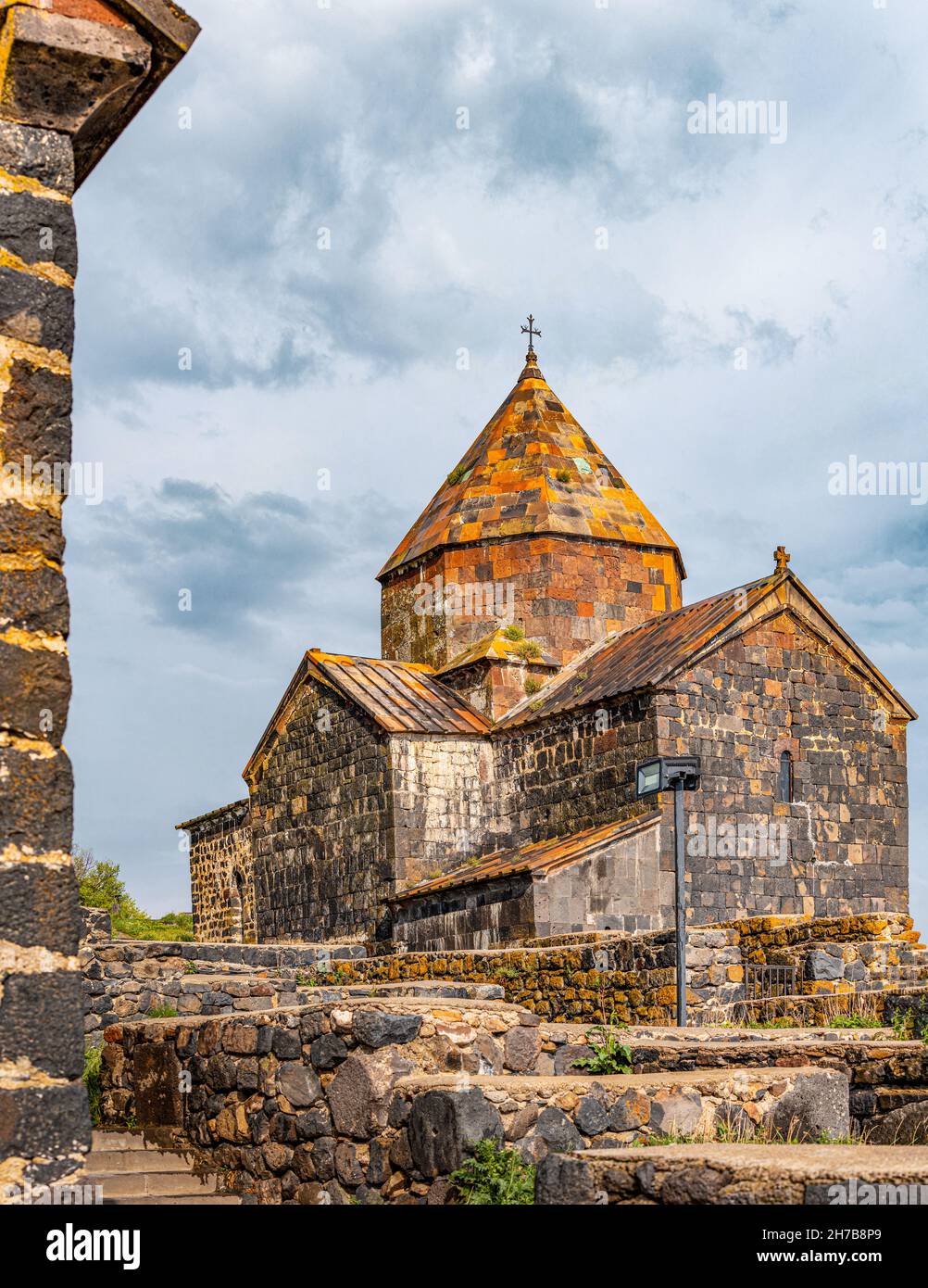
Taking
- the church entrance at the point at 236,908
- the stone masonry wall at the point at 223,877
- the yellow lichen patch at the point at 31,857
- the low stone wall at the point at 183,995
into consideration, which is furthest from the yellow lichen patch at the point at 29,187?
the church entrance at the point at 236,908

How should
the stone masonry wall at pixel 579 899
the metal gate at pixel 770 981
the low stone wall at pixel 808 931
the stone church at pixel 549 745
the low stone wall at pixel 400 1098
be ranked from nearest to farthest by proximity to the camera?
the low stone wall at pixel 400 1098, the metal gate at pixel 770 981, the low stone wall at pixel 808 931, the stone masonry wall at pixel 579 899, the stone church at pixel 549 745

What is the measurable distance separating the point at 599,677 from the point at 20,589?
673 inches

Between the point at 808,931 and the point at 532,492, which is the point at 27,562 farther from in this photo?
the point at 532,492

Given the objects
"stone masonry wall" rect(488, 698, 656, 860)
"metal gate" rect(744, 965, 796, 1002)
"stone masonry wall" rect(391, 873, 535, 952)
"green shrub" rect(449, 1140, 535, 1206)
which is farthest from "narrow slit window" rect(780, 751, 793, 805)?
"green shrub" rect(449, 1140, 535, 1206)

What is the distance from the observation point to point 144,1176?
8125mm

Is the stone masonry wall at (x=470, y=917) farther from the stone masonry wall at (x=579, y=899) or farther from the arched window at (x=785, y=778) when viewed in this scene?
the arched window at (x=785, y=778)

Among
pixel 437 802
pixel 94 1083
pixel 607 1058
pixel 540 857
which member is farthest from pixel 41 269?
pixel 437 802

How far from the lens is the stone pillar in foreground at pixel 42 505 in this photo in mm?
4098

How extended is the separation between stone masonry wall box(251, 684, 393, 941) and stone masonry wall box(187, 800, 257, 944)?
1.74 ft

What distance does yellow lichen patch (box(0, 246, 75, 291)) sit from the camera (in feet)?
14.6

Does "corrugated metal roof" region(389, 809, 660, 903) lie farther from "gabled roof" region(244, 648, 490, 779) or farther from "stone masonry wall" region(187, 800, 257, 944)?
"stone masonry wall" region(187, 800, 257, 944)

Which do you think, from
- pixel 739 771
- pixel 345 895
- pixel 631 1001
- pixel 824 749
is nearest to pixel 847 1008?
pixel 631 1001

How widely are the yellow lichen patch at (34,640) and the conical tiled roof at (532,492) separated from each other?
19.4 meters

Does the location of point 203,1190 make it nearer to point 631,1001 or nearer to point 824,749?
point 631,1001
